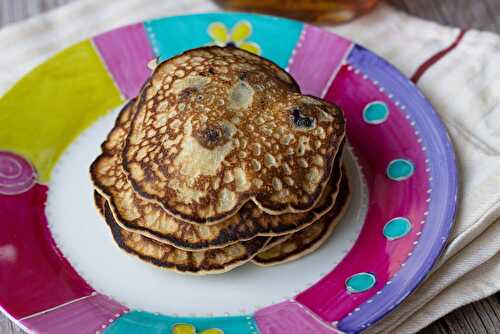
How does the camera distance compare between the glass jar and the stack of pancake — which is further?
the glass jar

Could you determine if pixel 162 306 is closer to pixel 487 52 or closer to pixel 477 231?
pixel 477 231

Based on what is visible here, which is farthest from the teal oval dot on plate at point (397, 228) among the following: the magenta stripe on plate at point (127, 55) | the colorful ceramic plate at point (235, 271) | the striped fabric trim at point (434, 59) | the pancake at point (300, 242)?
the magenta stripe on plate at point (127, 55)

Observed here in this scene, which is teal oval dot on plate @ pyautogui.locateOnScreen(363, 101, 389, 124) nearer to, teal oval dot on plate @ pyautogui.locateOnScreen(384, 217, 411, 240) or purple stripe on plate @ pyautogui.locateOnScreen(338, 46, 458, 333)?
Result: purple stripe on plate @ pyautogui.locateOnScreen(338, 46, 458, 333)

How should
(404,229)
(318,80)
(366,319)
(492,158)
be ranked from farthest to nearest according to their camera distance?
(318,80)
(492,158)
(404,229)
(366,319)

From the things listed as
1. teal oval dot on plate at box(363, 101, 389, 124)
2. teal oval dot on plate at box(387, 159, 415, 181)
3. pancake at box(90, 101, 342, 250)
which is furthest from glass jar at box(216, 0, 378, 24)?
pancake at box(90, 101, 342, 250)

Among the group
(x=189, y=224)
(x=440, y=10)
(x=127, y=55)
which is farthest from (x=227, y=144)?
(x=440, y=10)

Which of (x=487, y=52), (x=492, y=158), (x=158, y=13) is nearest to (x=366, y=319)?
(x=492, y=158)
